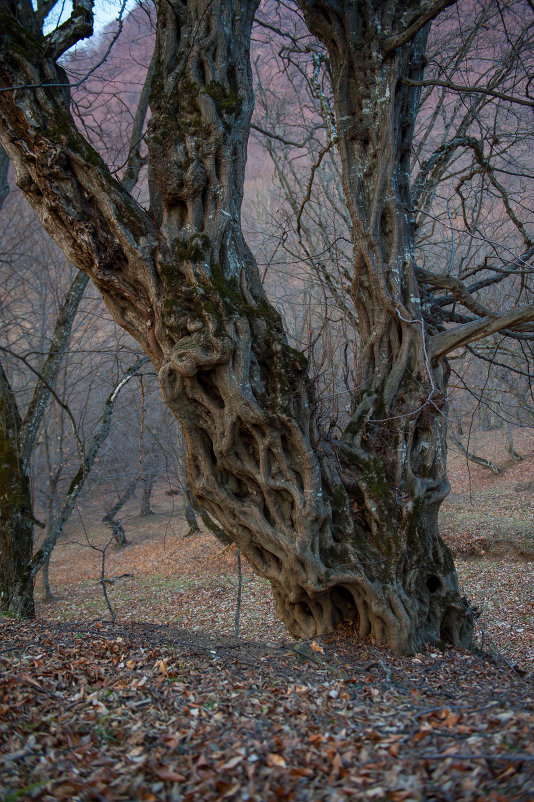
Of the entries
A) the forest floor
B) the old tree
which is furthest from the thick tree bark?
the forest floor

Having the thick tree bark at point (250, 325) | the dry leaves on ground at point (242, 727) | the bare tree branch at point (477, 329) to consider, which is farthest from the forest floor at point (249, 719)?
the bare tree branch at point (477, 329)

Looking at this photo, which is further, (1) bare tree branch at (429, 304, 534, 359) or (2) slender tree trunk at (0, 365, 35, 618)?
(2) slender tree trunk at (0, 365, 35, 618)

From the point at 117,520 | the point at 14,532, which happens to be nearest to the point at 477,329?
the point at 14,532

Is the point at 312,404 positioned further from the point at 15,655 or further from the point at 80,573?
the point at 80,573

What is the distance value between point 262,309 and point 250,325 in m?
0.19

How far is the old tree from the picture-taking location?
3.75 metres

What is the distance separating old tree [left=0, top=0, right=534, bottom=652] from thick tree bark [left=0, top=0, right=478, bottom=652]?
0.04 feet

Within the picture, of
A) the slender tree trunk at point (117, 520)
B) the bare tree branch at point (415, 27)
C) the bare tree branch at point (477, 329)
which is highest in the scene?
the bare tree branch at point (415, 27)

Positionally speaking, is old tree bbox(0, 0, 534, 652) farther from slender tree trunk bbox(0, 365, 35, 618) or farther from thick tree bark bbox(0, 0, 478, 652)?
slender tree trunk bbox(0, 365, 35, 618)

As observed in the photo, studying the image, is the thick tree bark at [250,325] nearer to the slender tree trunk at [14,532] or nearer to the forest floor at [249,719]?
the forest floor at [249,719]

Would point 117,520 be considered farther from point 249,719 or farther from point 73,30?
point 249,719

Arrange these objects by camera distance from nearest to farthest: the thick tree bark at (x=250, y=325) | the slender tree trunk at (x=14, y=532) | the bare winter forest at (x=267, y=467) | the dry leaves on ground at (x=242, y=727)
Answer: the dry leaves on ground at (x=242, y=727), the bare winter forest at (x=267, y=467), the thick tree bark at (x=250, y=325), the slender tree trunk at (x=14, y=532)

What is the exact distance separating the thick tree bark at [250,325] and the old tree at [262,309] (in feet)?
0.04

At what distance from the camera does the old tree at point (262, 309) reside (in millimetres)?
3752
